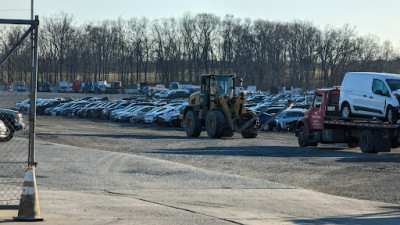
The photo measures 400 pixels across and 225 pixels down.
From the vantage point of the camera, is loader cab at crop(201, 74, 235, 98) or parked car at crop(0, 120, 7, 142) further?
loader cab at crop(201, 74, 235, 98)

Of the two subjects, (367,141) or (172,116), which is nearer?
(367,141)

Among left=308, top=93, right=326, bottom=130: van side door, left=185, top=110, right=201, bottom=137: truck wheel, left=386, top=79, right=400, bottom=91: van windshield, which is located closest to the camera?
left=386, top=79, right=400, bottom=91: van windshield

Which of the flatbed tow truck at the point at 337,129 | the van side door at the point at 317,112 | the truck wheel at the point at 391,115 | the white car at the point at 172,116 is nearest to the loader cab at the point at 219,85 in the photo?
the flatbed tow truck at the point at 337,129

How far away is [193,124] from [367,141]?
430 inches

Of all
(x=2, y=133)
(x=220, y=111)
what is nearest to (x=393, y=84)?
(x=220, y=111)

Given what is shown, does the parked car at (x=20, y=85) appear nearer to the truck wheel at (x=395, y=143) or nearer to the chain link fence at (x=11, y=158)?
the chain link fence at (x=11, y=158)

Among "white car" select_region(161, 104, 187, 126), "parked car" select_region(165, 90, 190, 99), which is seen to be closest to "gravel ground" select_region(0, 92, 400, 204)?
"white car" select_region(161, 104, 187, 126)

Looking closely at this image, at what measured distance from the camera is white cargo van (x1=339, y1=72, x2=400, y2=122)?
2453 cm

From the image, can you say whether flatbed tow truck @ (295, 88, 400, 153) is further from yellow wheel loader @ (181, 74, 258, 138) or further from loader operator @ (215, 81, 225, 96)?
loader operator @ (215, 81, 225, 96)

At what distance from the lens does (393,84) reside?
2486 centimetres

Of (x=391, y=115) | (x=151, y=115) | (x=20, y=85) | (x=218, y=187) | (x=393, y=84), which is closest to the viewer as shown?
(x=20, y=85)

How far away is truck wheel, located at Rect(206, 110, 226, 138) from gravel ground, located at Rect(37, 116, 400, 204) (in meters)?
1.07

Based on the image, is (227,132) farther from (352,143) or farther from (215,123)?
(352,143)

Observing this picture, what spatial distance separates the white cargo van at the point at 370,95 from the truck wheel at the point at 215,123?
6.20m
